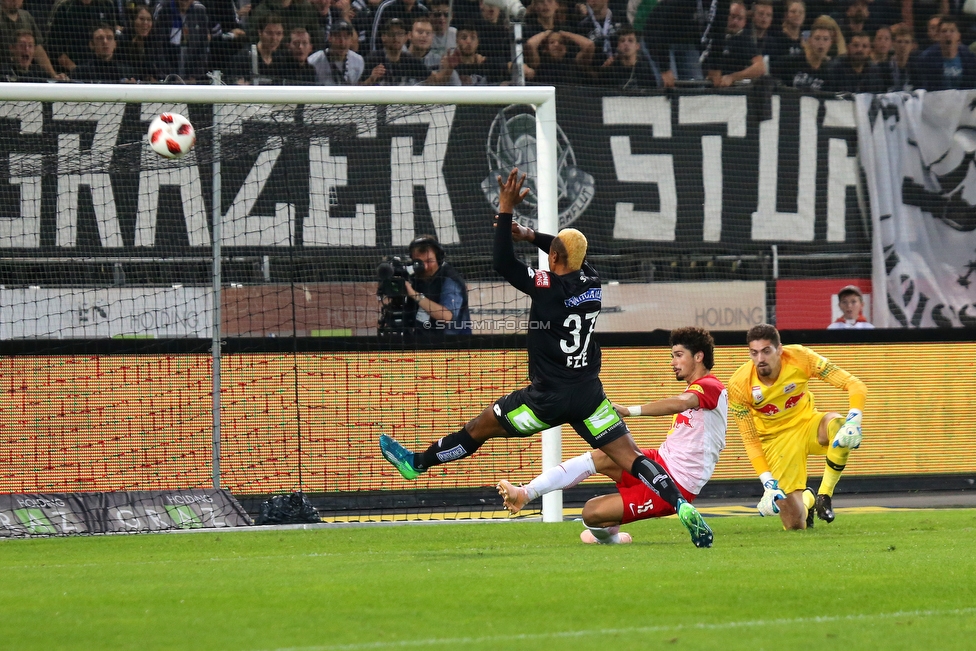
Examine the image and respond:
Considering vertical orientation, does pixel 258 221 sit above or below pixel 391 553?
above

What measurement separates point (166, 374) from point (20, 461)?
1.62 metres

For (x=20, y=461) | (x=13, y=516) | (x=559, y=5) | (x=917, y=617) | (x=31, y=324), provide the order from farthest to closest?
(x=559, y=5) → (x=31, y=324) → (x=20, y=461) → (x=13, y=516) → (x=917, y=617)

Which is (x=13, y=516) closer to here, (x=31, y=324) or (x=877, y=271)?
(x=31, y=324)

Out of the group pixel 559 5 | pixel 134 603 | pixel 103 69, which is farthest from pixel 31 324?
pixel 559 5

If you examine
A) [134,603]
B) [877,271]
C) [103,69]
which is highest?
[103,69]

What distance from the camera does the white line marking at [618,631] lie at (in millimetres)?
4738

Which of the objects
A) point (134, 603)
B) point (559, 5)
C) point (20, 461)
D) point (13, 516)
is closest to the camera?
point (134, 603)

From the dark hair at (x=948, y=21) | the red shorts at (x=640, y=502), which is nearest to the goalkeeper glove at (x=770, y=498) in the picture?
the red shorts at (x=640, y=502)

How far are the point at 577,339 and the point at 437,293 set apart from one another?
13.3ft

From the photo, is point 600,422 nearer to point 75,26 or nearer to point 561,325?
point 561,325

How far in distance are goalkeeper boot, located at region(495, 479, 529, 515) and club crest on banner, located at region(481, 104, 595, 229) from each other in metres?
6.43

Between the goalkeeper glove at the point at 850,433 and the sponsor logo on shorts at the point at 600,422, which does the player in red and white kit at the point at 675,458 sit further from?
the goalkeeper glove at the point at 850,433

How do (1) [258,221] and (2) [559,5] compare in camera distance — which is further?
(2) [559,5]

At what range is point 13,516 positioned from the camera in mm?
9727
